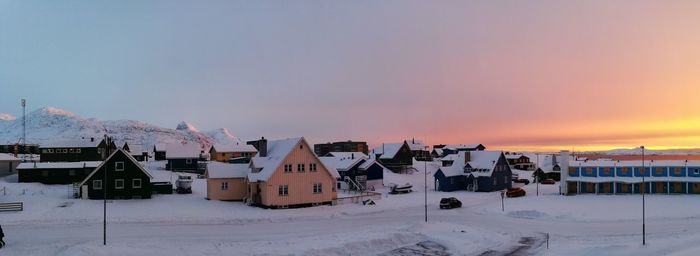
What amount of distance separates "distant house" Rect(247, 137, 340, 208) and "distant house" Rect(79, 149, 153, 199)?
12.1 metres

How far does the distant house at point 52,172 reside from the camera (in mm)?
69125

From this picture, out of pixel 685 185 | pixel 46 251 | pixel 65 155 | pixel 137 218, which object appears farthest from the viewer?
pixel 65 155

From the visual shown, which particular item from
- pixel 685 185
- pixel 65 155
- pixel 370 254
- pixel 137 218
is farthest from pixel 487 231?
pixel 65 155

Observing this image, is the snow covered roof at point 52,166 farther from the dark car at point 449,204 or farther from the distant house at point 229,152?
the dark car at point 449,204

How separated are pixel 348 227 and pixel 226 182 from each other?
22.4m

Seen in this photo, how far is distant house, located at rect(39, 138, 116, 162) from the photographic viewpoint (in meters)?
92.8

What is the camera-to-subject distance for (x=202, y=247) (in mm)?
33281

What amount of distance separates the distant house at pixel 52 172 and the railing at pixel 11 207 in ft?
72.8

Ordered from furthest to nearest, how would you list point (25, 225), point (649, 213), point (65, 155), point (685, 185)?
point (65, 155)
point (685, 185)
point (649, 213)
point (25, 225)

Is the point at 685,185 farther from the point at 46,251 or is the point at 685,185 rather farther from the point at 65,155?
the point at 65,155

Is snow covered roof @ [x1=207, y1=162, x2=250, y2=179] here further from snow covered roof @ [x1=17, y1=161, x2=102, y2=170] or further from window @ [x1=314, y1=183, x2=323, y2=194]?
snow covered roof @ [x1=17, y1=161, x2=102, y2=170]

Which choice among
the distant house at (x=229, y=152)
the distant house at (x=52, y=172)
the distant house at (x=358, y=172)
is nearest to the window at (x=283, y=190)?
the distant house at (x=358, y=172)

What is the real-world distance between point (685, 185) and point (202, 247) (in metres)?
64.0

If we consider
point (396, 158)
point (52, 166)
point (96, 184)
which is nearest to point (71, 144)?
point (52, 166)
